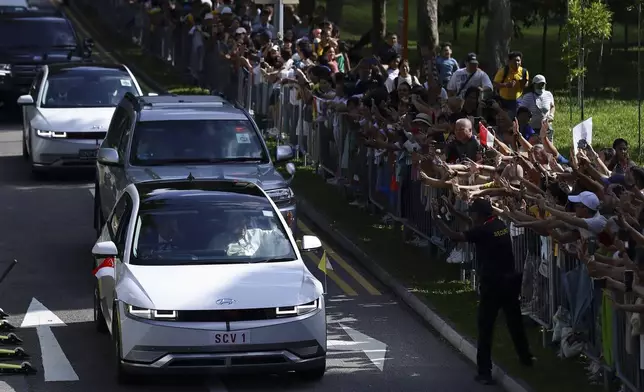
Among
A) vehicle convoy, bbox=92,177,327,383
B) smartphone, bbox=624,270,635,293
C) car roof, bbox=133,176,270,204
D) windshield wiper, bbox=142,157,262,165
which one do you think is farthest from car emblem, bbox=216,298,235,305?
windshield wiper, bbox=142,157,262,165

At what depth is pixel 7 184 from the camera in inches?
946

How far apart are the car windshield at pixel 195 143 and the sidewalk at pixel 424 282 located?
81.0 inches

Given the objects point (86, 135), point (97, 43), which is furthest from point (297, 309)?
point (97, 43)

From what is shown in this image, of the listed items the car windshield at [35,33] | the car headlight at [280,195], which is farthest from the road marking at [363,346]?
the car windshield at [35,33]

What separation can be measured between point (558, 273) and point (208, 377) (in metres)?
3.29

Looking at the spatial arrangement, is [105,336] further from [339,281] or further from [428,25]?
[428,25]

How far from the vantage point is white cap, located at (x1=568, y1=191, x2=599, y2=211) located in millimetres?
12211

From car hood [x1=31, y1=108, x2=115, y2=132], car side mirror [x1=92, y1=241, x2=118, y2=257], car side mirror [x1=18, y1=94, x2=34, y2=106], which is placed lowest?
car hood [x1=31, y1=108, x2=115, y2=132]

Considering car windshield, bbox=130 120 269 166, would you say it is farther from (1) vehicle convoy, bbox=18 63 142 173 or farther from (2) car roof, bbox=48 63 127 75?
(2) car roof, bbox=48 63 127 75

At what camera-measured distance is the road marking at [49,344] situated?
42.6 ft

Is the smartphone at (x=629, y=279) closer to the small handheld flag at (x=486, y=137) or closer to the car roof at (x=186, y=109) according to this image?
the small handheld flag at (x=486, y=137)

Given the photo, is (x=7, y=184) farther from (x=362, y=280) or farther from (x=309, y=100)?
(x=362, y=280)

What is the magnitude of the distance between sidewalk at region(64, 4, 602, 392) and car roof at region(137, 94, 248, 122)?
2382 millimetres

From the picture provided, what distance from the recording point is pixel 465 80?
2341 centimetres
